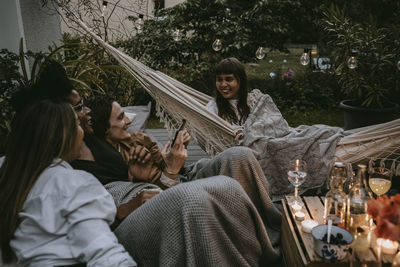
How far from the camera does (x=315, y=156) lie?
6.40 feet

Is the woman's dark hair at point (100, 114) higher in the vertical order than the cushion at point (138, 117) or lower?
higher

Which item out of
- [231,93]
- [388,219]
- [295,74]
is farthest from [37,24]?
[295,74]

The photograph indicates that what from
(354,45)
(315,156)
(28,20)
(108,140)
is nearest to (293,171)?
(315,156)

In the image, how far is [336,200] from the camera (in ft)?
4.08

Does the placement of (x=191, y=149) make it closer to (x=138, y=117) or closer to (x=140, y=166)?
(x=138, y=117)

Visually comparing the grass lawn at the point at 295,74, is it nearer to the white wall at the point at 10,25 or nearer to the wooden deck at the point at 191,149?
the wooden deck at the point at 191,149

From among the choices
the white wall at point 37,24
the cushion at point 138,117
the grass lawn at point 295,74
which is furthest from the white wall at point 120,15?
the cushion at point 138,117

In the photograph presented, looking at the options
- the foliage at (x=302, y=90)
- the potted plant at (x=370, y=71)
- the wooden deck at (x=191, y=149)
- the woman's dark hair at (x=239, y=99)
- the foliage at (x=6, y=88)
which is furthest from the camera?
the foliage at (x=302, y=90)

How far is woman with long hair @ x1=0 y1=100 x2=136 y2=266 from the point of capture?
820 mm

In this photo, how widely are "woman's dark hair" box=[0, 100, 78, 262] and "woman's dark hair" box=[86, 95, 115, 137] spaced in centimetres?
62

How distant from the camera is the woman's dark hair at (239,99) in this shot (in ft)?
7.52

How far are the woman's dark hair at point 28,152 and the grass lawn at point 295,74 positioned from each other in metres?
3.26

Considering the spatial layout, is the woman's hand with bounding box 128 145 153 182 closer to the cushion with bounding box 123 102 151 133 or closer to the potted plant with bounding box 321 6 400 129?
the cushion with bounding box 123 102 151 133

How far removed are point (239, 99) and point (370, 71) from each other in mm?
1834
